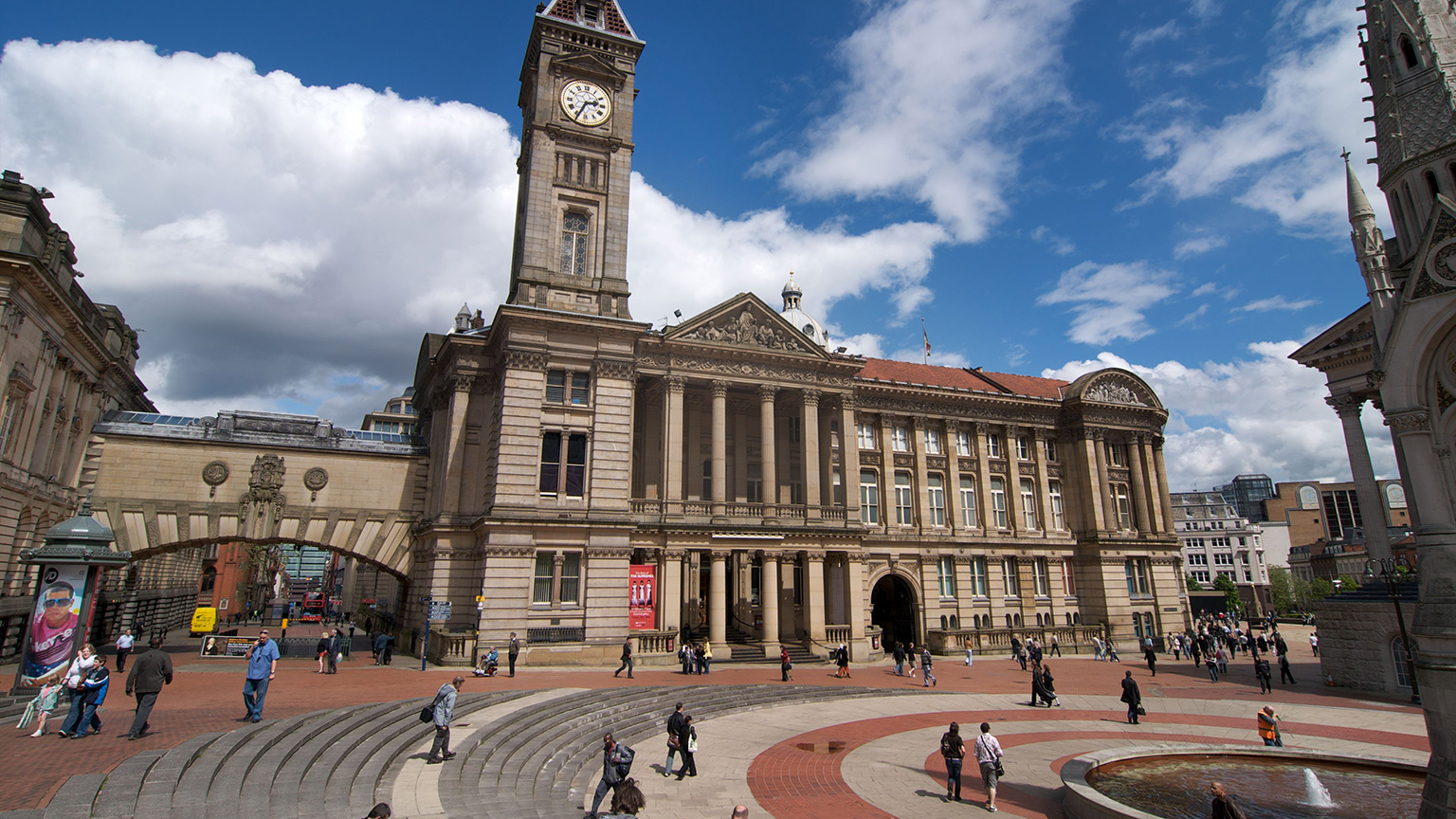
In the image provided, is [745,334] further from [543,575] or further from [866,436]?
[543,575]

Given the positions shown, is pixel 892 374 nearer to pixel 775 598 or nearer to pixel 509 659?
pixel 775 598

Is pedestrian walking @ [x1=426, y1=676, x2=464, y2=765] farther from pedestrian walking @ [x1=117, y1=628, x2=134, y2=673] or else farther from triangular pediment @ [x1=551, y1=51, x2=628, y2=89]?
triangular pediment @ [x1=551, y1=51, x2=628, y2=89]

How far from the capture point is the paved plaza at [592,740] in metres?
11.7

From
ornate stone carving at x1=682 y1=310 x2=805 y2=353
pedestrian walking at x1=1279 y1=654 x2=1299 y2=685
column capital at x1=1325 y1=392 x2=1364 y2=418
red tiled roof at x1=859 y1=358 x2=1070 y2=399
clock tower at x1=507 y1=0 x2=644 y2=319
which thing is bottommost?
pedestrian walking at x1=1279 y1=654 x2=1299 y2=685

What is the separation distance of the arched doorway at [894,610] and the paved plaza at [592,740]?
1276 cm

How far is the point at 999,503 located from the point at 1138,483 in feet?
35.2

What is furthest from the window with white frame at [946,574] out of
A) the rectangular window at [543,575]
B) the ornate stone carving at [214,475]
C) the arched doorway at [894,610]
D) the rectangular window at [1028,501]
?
the ornate stone carving at [214,475]

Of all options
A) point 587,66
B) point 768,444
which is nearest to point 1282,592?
point 768,444

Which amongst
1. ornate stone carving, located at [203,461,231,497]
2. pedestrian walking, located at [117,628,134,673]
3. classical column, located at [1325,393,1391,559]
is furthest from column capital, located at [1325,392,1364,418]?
ornate stone carving, located at [203,461,231,497]

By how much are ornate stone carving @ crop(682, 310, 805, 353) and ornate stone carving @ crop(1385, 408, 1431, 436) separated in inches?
1104

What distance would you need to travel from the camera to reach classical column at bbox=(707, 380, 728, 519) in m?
36.6

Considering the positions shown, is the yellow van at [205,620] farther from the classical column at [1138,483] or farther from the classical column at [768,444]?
the classical column at [1138,483]

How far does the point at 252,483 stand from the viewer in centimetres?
3475

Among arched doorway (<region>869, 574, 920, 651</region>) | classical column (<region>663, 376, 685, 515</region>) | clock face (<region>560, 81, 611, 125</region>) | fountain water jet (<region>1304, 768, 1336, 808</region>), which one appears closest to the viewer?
fountain water jet (<region>1304, 768, 1336, 808</region>)
